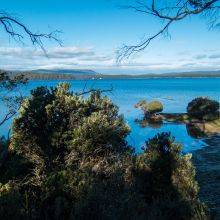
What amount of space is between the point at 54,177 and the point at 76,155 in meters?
3.51

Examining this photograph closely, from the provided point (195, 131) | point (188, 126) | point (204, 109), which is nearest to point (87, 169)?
point (195, 131)

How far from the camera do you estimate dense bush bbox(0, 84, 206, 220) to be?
8414 mm

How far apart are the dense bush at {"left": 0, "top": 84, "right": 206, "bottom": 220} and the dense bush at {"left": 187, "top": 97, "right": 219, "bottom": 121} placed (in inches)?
1575

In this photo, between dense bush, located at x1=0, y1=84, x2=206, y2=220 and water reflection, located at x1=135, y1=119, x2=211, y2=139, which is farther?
water reflection, located at x1=135, y1=119, x2=211, y2=139

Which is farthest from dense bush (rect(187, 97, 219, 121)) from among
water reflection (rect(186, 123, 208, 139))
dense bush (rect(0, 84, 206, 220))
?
dense bush (rect(0, 84, 206, 220))

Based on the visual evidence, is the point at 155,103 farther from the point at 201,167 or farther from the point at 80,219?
the point at 80,219

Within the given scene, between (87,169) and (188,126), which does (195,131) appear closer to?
(188,126)

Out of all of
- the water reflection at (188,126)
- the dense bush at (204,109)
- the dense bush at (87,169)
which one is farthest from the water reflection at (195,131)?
the dense bush at (87,169)

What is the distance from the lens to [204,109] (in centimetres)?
5472

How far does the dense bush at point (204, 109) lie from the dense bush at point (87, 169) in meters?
40.0

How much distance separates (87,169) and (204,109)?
45014mm

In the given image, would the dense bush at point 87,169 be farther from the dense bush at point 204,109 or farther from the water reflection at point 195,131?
the dense bush at point 204,109

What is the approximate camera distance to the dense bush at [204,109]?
53.9 m

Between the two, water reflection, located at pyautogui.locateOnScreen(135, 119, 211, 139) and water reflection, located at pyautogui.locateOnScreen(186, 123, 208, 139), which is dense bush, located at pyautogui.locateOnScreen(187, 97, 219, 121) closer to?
water reflection, located at pyautogui.locateOnScreen(135, 119, 211, 139)
